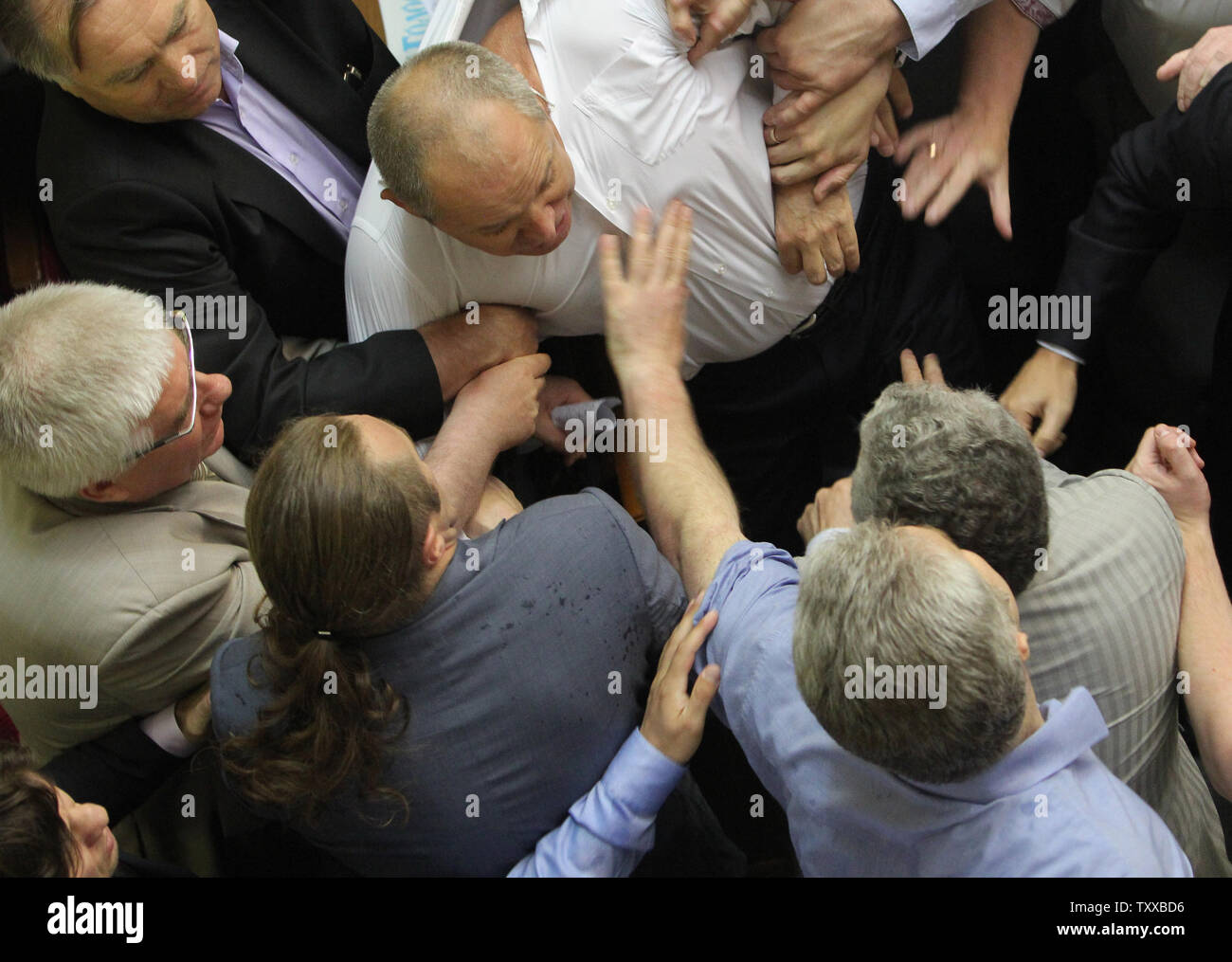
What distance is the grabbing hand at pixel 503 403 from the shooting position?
1772 mm

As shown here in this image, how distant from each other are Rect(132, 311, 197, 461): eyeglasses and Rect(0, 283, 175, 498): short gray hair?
2cm

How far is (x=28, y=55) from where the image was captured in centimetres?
153

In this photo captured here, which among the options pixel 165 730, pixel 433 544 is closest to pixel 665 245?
pixel 433 544

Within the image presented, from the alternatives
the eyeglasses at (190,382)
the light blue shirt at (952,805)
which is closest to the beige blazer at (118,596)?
the eyeglasses at (190,382)

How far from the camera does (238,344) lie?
172cm

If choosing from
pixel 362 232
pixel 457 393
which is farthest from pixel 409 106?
pixel 457 393

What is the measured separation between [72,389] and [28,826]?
1.82ft

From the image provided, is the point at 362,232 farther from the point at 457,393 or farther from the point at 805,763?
the point at 805,763

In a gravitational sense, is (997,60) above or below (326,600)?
above

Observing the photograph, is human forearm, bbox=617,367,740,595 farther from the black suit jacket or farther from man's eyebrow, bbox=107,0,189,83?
man's eyebrow, bbox=107,0,189,83

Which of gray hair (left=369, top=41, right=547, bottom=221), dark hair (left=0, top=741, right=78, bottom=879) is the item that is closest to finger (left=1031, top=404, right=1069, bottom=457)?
gray hair (left=369, top=41, right=547, bottom=221)

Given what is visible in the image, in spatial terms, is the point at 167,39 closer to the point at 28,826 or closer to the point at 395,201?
the point at 395,201

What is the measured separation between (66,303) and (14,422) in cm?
18

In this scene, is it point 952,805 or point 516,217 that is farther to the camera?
point 516,217
